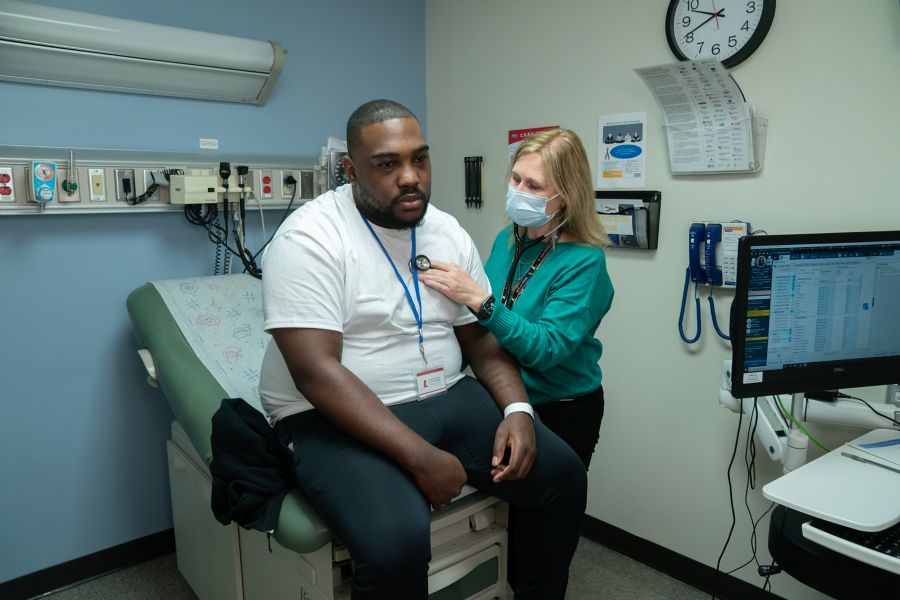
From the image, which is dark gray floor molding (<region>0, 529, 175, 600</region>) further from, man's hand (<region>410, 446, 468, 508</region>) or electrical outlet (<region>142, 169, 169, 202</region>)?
man's hand (<region>410, 446, 468, 508</region>)

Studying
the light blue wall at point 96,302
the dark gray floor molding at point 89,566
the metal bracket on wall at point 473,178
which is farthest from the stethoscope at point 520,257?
the dark gray floor molding at point 89,566

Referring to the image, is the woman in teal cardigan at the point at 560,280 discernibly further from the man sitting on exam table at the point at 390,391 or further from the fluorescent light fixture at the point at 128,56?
the fluorescent light fixture at the point at 128,56

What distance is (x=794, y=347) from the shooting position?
4.73 ft

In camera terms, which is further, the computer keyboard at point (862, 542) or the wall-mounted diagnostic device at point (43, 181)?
the wall-mounted diagnostic device at point (43, 181)

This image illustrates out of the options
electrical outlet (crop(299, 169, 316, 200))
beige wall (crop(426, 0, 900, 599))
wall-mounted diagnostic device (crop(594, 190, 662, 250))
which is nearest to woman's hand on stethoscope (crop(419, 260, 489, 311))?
wall-mounted diagnostic device (crop(594, 190, 662, 250))

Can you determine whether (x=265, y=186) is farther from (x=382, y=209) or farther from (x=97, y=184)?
(x=382, y=209)

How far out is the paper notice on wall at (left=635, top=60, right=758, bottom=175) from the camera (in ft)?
6.33

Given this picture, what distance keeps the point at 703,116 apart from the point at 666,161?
205 millimetres

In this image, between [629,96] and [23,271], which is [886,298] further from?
[23,271]

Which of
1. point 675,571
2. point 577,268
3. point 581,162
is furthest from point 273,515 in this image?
point 675,571

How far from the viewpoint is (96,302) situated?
7.23ft

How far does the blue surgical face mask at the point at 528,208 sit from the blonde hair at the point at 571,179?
0.05 meters

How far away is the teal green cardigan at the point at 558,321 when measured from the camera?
5.06 feet

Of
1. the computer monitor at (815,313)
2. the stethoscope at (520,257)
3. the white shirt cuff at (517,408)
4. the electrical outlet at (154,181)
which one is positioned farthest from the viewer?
the electrical outlet at (154,181)
